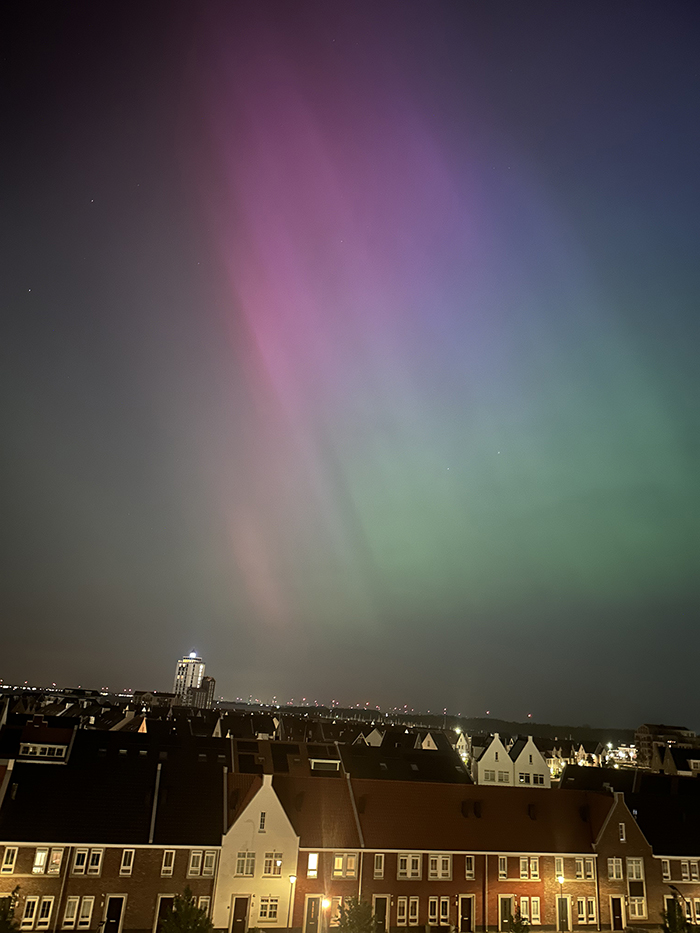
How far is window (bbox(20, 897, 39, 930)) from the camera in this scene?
129ft

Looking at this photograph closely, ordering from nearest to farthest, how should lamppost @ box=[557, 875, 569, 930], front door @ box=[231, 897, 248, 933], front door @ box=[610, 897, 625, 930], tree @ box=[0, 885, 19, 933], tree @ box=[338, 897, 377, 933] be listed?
1. tree @ box=[0, 885, 19, 933]
2. tree @ box=[338, 897, 377, 933]
3. front door @ box=[231, 897, 248, 933]
4. lamppost @ box=[557, 875, 569, 930]
5. front door @ box=[610, 897, 625, 930]

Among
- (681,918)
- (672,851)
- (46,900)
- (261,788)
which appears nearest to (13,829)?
(46,900)

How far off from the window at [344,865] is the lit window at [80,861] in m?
15.4

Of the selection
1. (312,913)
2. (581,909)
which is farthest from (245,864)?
(581,909)

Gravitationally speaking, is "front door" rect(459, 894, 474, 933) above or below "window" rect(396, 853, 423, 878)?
below

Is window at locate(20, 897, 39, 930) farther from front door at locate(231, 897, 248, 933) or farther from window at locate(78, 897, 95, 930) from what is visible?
front door at locate(231, 897, 248, 933)

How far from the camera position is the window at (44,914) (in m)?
39.5

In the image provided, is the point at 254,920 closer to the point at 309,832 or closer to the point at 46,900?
the point at 309,832

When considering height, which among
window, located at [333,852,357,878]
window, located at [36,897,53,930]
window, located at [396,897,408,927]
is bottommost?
window, located at [36,897,53,930]

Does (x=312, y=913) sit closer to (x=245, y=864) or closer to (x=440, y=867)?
(x=245, y=864)

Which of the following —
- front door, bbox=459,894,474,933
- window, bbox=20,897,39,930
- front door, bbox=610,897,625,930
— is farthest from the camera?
front door, bbox=610,897,625,930

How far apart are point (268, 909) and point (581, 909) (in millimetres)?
21834

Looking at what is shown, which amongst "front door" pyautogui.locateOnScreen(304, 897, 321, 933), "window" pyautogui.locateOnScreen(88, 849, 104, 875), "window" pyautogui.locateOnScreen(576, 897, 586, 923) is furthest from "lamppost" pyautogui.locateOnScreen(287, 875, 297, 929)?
"window" pyautogui.locateOnScreen(576, 897, 586, 923)

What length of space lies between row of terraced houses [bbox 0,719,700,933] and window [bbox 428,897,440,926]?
0.26ft
